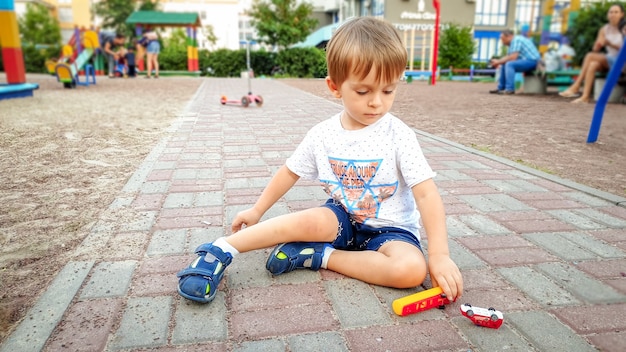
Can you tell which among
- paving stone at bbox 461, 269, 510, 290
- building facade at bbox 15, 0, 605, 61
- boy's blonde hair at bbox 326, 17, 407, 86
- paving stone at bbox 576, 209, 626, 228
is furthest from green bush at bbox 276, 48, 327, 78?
paving stone at bbox 461, 269, 510, 290

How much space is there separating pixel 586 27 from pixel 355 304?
1298cm

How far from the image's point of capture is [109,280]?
1723 mm

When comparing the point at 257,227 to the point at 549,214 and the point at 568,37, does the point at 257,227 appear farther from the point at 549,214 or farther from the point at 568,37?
the point at 568,37

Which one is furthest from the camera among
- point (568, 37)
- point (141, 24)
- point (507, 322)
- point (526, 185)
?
point (141, 24)

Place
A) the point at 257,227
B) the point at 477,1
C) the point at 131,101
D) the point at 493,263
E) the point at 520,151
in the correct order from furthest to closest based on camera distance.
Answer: the point at 477,1
the point at 131,101
the point at 520,151
the point at 493,263
the point at 257,227

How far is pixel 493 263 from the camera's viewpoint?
1910 mm

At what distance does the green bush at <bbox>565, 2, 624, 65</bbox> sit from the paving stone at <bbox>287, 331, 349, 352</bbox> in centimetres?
1281

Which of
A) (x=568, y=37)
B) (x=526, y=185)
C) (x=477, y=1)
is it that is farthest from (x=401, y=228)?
(x=477, y=1)

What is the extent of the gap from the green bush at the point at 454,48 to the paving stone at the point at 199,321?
18.2 m

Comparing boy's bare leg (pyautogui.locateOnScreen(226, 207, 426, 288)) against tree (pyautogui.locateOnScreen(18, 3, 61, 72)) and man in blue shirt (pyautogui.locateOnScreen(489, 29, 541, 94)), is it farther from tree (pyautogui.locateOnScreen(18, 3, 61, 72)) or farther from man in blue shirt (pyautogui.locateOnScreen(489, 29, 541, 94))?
tree (pyautogui.locateOnScreen(18, 3, 61, 72))

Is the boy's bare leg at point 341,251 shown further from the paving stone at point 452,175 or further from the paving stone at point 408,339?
the paving stone at point 452,175

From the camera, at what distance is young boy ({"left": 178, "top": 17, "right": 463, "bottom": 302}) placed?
1.62 m

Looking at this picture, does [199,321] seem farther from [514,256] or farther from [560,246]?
[560,246]

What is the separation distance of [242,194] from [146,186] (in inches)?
24.6
